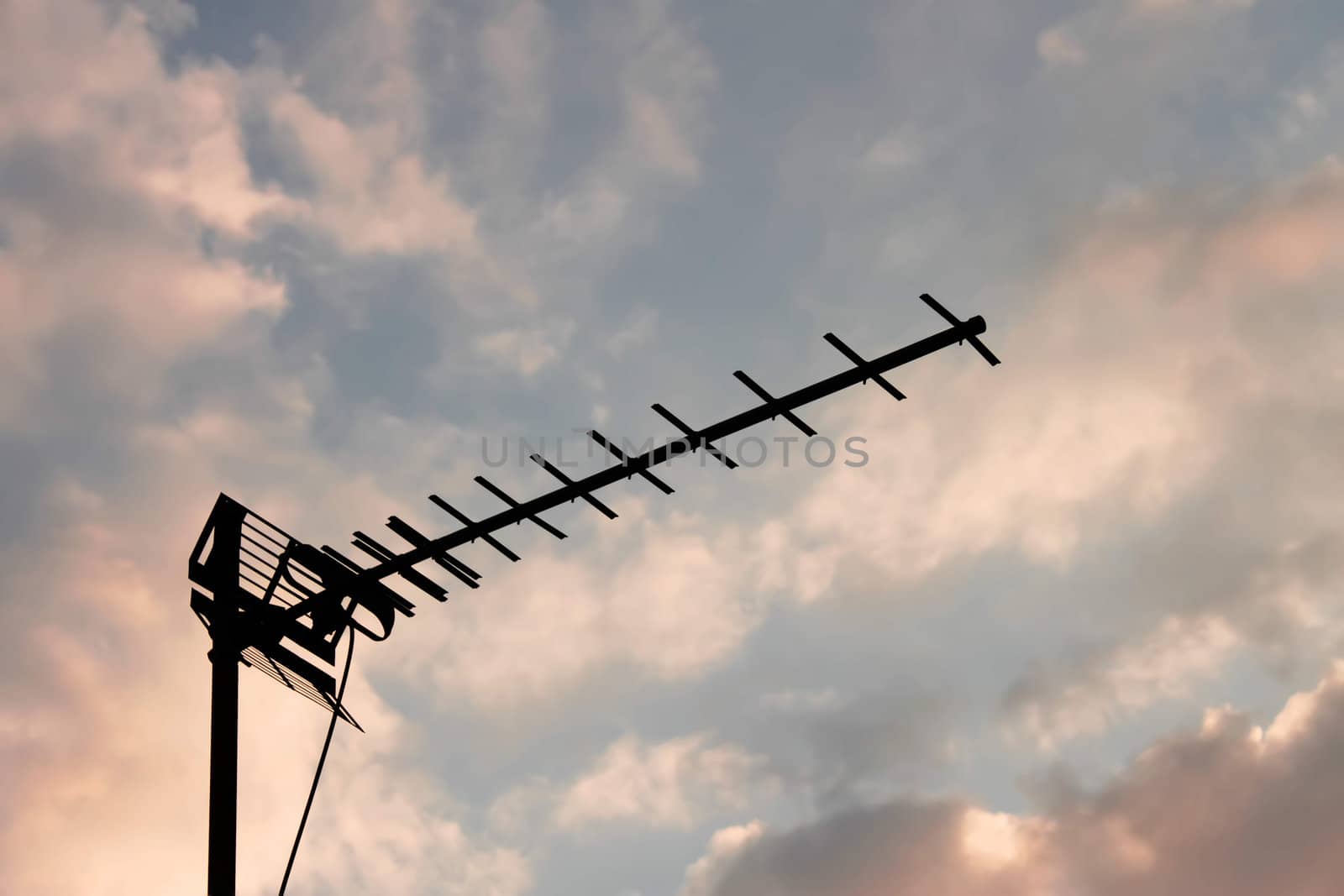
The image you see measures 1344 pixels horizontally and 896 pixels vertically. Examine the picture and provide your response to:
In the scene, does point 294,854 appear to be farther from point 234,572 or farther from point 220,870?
point 234,572

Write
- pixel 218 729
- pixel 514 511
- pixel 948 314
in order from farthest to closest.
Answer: pixel 514 511 < pixel 218 729 < pixel 948 314

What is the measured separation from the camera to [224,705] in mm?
14852

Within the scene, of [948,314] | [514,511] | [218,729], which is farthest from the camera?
[514,511]

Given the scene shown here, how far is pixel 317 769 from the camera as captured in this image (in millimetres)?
15539

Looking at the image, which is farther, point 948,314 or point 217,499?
point 217,499

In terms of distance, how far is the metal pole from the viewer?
45.9 ft

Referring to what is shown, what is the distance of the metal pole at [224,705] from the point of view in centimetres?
1399

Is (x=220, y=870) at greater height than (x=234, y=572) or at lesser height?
lesser

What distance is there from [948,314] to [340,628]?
26.8ft

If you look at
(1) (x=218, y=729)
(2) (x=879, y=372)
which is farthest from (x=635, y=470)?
(1) (x=218, y=729)

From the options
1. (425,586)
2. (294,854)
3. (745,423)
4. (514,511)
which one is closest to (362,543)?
(425,586)

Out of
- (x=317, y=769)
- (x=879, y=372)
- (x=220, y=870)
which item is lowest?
(x=220, y=870)

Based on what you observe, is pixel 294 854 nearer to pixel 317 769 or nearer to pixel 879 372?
pixel 317 769

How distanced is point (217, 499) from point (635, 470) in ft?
16.9
